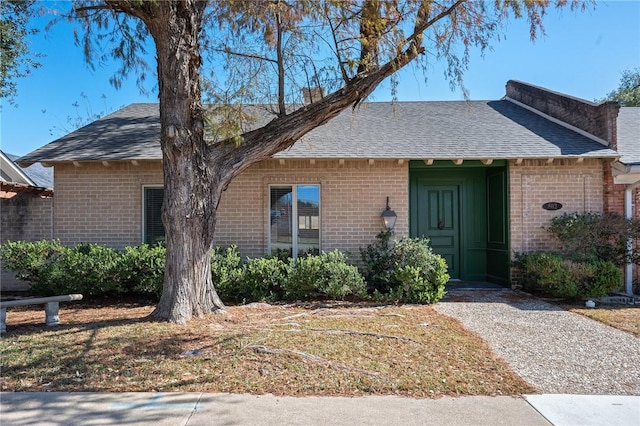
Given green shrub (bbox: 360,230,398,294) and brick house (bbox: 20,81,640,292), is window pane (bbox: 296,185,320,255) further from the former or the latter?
green shrub (bbox: 360,230,398,294)

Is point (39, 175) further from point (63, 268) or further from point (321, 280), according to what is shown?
point (321, 280)

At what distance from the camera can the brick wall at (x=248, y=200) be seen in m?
9.21

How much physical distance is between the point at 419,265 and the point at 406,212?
1.69 meters

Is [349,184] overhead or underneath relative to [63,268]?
A: overhead

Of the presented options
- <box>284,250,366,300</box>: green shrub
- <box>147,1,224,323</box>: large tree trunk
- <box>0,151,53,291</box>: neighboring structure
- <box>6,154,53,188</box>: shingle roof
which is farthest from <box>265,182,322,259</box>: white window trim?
<box>6,154,53,188</box>: shingle roof

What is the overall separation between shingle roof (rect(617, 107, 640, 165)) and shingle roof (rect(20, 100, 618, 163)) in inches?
18.8

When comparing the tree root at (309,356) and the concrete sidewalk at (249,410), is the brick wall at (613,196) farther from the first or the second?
the tree root at (309,356)

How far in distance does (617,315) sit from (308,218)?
6045 mm

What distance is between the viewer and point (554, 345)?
5.32 meters

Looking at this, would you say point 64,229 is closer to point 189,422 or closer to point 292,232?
point 292,232

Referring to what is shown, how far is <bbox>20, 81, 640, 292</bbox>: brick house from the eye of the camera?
350 inches

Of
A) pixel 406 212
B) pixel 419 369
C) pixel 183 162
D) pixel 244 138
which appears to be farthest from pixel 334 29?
pixel 419 369

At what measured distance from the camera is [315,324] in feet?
20.0

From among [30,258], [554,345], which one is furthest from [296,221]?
[554,345]
